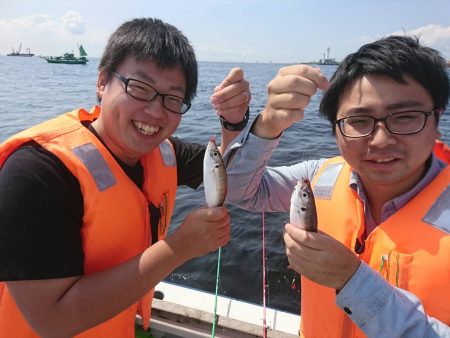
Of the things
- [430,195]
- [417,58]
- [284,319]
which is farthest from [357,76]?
[284,319]

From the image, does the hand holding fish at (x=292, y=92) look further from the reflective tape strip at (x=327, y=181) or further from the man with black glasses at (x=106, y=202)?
the reflective tape strip at (x=327, y=181)

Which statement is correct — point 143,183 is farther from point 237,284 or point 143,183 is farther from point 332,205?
point 237,284

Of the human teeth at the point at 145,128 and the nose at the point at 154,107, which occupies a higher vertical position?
the nose at the point at 154,107

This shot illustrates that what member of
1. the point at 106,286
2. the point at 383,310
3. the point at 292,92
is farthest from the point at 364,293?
the point at 106,286

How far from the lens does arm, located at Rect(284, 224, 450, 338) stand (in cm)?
200

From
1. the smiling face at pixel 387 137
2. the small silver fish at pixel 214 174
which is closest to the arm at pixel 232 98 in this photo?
the small silver fish at pixel 214 174

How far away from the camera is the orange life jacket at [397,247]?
2.30 m

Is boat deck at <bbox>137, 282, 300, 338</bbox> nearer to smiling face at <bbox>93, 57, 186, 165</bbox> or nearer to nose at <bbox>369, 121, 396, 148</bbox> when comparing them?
smiling face at <bbox>93, 57, 186, 165</bbox>

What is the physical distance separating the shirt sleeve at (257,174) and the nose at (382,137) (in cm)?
86

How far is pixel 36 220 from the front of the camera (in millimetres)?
2145

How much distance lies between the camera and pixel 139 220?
2988mm

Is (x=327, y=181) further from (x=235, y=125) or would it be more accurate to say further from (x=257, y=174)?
(x=235, y=125)

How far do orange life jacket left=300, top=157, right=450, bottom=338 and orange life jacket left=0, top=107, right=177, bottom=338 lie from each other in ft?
5.23

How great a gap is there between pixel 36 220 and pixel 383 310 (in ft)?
7.26
